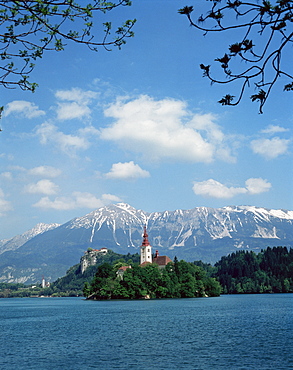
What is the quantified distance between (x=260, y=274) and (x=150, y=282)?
244 ft

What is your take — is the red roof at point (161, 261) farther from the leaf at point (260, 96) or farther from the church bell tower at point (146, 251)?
the leaf at point (260, 96)

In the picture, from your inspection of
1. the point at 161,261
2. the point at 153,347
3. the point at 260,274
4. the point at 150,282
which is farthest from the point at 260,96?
the point at 260,274

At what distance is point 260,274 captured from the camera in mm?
177500

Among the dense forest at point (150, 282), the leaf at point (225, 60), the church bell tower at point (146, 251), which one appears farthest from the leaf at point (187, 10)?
the church bell tower at point (146, 251)

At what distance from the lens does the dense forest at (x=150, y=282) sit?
120 metres

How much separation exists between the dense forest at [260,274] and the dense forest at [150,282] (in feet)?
163

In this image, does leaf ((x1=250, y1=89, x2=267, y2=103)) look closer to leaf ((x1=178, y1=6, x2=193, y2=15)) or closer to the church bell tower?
leaf ((x1=178, y1=6, x2=193, y2=15))

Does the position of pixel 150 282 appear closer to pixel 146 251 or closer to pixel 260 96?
pixel 146 251

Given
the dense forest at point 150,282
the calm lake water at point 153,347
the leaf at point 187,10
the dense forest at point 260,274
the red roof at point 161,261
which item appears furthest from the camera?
the red roof at point 161,261

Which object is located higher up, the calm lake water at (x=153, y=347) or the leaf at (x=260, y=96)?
the leaf at (x=260, y=96)

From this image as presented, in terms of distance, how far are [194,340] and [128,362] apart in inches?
414

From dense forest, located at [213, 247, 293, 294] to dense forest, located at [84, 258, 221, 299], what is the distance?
4966 centimetres

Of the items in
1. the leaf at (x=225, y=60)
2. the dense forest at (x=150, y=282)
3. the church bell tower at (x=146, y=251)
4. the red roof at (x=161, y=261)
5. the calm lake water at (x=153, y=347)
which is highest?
the church bell tower at (x=146, y=251)

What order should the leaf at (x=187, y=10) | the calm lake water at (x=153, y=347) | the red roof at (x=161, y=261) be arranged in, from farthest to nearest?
the red roof at (x=161, y=261), the calm lake water at (x=153, y=347), the leaf at (x=187, y=10)
